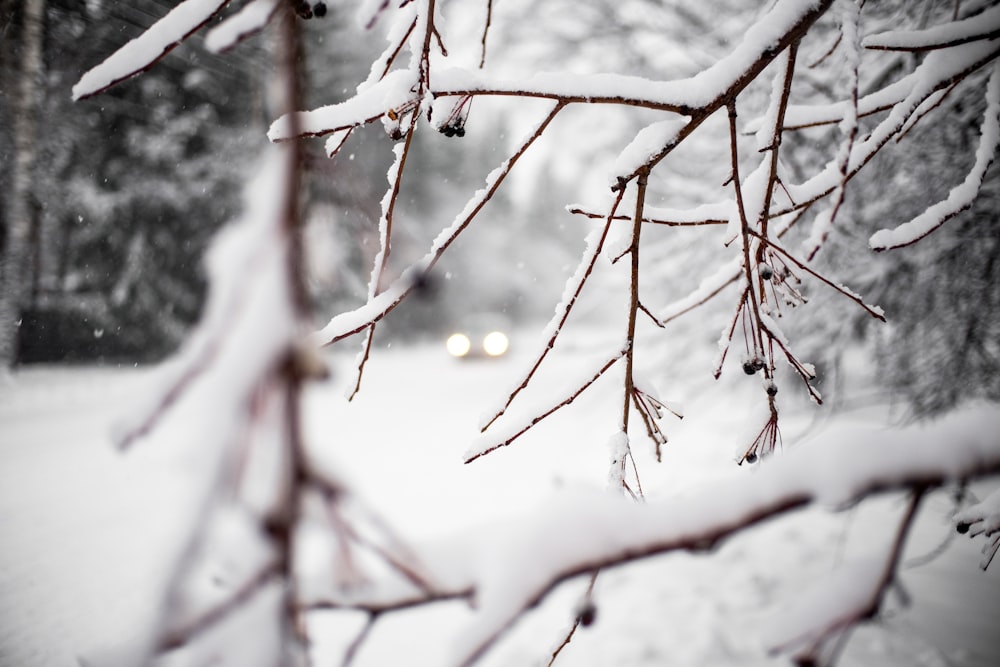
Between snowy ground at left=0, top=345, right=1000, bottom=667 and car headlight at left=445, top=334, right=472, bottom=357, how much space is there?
6.28 m

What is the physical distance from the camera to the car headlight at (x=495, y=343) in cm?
1375

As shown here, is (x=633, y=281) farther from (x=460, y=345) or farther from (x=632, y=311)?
(x=460, y=345)

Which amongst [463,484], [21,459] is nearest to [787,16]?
[463,484]

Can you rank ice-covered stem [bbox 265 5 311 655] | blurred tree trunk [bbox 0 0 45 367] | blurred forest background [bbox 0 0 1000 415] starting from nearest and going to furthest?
ice-covered stem [bbox 265 5 311 655] < blurred forest background [bbox 0 0 1000 415] < blurred tree trunk [bbox 0 0 45 367]

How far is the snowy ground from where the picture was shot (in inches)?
112

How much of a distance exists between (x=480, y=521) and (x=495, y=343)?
33.0ft

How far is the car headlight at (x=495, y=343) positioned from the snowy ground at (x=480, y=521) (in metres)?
6.47

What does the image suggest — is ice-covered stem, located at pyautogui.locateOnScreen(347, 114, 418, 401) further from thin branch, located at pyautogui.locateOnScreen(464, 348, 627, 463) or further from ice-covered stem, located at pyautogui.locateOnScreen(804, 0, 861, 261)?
ice-covered stem, located at pyautogui.locateOnScreen(804, 0, 861, 261)

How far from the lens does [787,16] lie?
2.81 feet

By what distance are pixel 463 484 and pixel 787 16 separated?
509cm

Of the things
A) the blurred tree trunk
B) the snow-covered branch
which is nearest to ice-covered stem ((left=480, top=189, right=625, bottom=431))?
the snow-covered branch

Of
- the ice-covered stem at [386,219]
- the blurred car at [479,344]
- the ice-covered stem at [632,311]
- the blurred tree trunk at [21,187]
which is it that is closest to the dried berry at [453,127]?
the ice-covered stem at [386,219]

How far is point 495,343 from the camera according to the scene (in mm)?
14008

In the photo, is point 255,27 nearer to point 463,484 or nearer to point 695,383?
point 695,383
